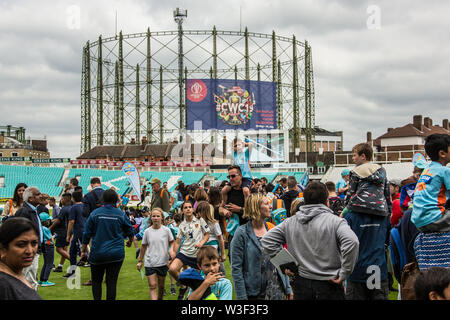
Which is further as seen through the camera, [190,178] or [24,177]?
[190,178]

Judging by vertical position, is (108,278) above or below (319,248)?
below

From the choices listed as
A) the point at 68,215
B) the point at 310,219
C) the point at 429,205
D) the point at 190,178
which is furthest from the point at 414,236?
the point at 190,178

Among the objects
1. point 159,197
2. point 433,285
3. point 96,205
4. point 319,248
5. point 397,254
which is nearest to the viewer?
point 433,285

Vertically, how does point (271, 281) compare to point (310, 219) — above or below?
below

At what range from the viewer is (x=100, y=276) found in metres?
5.52

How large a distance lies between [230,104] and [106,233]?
1335 inches

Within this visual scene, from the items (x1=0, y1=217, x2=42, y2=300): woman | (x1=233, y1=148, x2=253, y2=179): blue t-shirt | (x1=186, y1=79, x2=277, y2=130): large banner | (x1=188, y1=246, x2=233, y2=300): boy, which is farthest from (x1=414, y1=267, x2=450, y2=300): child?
(x1=186, y1=79, x2=277, y2=130): large banner

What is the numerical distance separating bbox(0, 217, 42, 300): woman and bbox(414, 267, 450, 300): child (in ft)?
6.57

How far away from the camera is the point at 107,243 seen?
5.41 m

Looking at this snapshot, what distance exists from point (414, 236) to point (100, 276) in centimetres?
372

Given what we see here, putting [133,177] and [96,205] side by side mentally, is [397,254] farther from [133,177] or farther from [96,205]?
[133,177]

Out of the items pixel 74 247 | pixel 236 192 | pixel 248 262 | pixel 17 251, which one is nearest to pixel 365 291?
pixel 248 262

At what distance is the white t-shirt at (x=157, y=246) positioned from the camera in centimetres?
589
